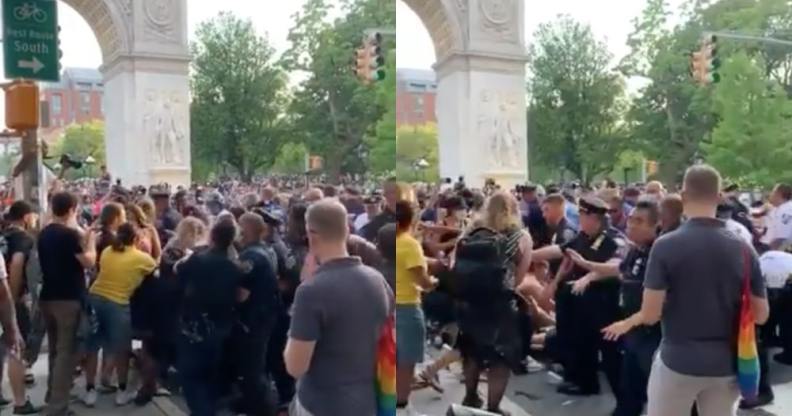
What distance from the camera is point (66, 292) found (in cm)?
568

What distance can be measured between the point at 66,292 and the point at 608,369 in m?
3.62

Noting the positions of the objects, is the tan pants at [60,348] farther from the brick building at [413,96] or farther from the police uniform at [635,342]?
the brick building at [413,96]

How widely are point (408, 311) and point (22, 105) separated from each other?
3.20 meters

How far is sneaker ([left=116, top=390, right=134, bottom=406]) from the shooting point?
6.45 m

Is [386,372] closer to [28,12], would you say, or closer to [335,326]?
[335,326]

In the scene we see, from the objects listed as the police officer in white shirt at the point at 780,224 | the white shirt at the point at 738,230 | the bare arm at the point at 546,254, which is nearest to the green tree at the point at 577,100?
the bare arm at the point at 546,254

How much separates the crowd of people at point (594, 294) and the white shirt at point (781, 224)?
0.69 meters

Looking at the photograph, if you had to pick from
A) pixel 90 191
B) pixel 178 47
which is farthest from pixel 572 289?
pixel 90 191

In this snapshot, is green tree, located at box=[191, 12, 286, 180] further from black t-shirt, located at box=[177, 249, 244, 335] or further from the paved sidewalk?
the paved sidewalk

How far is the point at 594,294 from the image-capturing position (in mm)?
5523

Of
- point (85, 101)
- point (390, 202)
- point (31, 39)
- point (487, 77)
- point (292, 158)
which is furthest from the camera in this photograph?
point (487, 77)

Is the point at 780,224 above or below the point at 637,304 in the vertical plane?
above

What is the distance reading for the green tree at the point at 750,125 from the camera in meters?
7.43

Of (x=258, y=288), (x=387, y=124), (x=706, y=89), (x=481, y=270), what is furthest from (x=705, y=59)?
(x=387, y=124)
